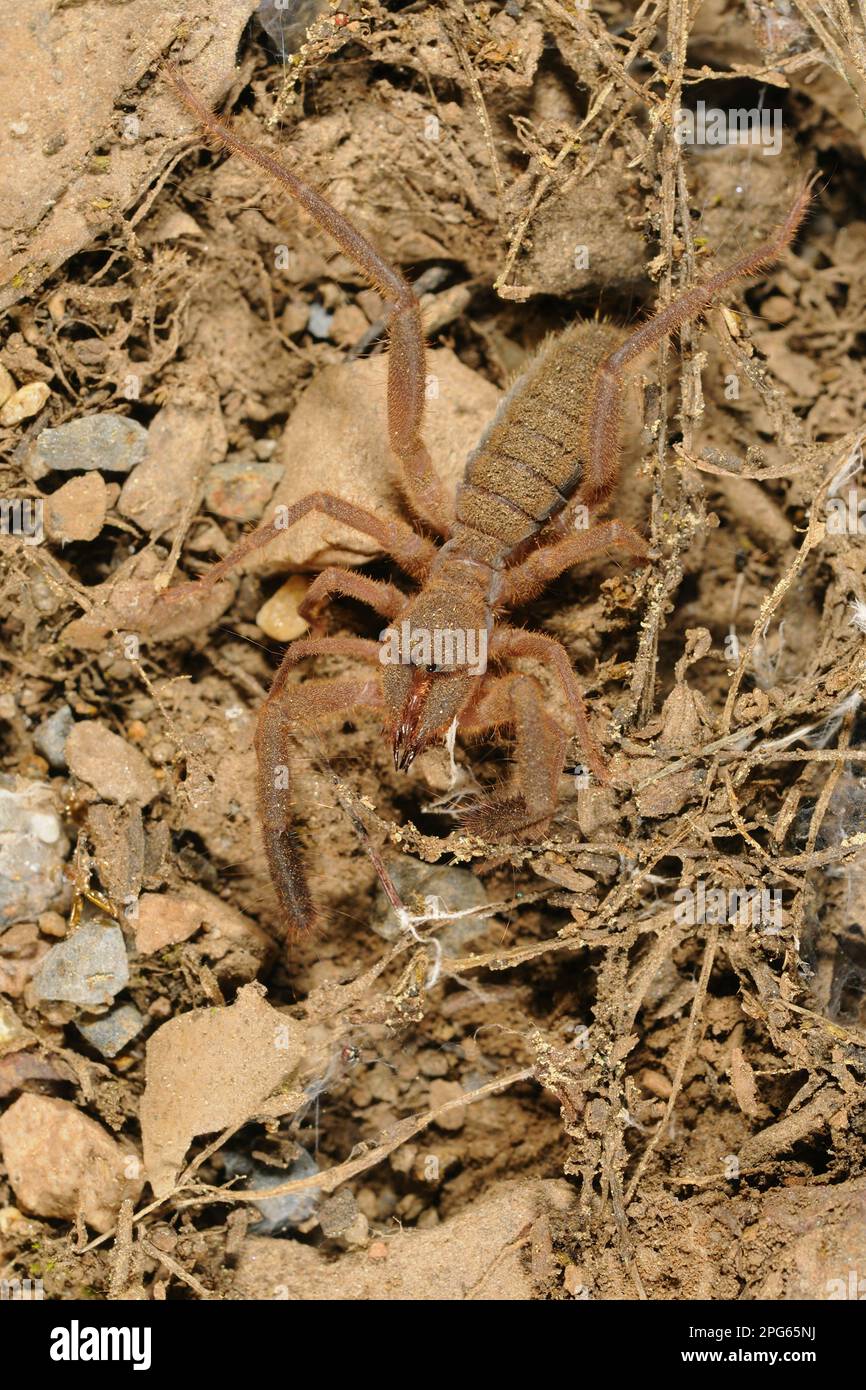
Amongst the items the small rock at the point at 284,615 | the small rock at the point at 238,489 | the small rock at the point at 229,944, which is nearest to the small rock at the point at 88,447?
the small rock at the point at 238,489

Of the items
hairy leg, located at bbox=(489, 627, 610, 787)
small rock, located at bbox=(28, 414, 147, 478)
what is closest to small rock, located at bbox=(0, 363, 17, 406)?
small rock, located at bbox=(28, 414, 147, 478)

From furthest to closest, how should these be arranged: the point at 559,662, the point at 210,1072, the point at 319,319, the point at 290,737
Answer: the point at 319,319, the point at 290,737, the point at 559,662, the point at 210,1072

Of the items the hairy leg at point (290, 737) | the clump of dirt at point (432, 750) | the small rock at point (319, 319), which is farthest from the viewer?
the small rock at point (319, 319)

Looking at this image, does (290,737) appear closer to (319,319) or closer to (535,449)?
(535,449)

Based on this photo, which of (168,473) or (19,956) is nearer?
(19,956)

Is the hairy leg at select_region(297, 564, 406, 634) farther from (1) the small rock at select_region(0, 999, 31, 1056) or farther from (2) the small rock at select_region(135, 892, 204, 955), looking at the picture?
(1) the small rock at select_region(0, 999, 31, 1056)

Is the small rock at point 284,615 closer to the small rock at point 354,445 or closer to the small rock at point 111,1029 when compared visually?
the small rock at point 354,445

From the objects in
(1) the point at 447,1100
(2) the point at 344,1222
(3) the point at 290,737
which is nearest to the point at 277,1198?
(2) the point at 344,1222
